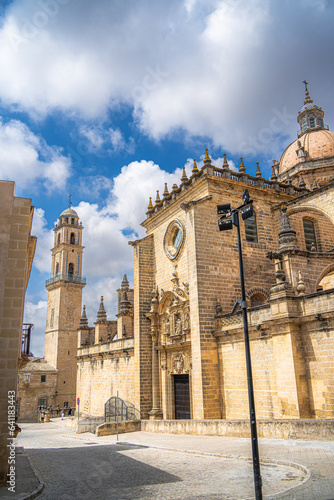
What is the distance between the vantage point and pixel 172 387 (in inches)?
816

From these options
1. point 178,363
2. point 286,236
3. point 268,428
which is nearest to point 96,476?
point 268,428

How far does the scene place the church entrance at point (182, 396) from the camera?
19.5 meters

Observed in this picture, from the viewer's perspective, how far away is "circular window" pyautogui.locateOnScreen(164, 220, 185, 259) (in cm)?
2103

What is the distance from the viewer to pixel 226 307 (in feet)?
59.3

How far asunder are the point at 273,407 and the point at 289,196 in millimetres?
11609

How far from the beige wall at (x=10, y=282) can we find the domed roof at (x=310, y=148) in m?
25.6

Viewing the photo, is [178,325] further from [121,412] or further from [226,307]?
[121,412]

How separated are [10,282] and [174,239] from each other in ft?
44.7

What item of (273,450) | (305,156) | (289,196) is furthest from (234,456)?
(305,156)

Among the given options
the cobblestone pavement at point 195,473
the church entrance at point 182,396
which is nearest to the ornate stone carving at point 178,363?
the church entrance at point 182,396

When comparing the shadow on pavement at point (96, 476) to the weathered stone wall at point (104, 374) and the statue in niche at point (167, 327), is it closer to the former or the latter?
the statue in niche at point (167, 327)

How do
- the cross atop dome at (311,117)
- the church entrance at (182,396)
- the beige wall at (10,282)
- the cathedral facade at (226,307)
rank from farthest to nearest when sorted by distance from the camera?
the cross atop dome at (311,117)
the church entrance at (182,396)
the cathedral facade at (226,307)
the beige wall at (10,282)

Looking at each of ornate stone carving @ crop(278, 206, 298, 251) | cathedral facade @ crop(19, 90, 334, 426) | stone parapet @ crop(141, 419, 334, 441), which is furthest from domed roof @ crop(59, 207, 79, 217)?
ornate stone carving @ crop(278, 206, 298, 251)

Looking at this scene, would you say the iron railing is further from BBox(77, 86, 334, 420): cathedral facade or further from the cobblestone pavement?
the cobblestone pavement
